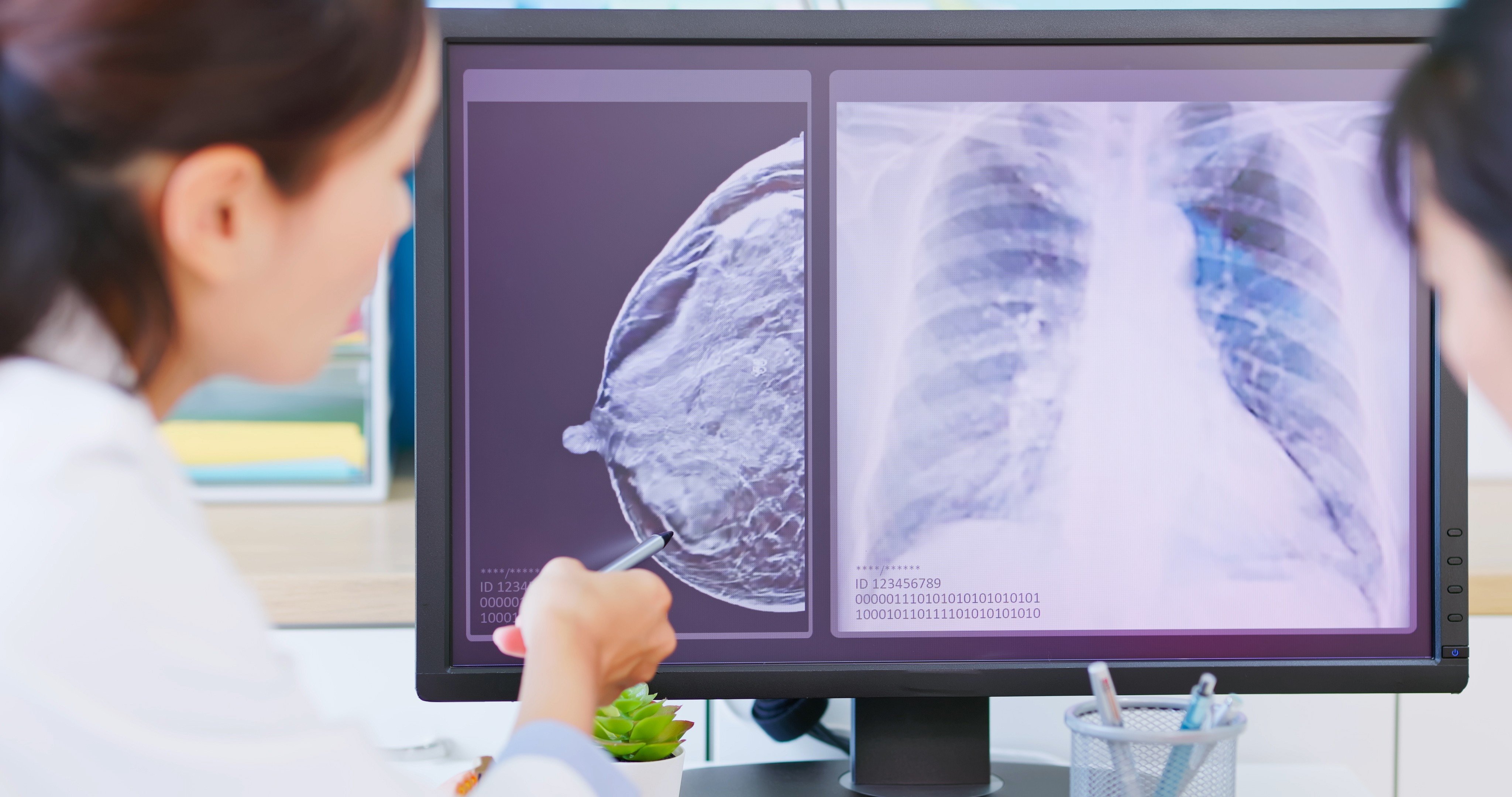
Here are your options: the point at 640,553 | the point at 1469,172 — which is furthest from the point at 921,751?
the point at 1469,172

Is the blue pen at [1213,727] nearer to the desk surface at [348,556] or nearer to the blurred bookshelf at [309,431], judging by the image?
the desk surface at [348,556]

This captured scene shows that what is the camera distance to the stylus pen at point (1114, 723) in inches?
23.6

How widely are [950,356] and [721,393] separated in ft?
0.44

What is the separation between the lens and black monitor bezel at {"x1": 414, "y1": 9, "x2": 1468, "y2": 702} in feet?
2.15

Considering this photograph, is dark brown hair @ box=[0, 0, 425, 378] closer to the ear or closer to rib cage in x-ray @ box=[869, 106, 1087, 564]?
the ear

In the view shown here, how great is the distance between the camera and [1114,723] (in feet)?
1.98

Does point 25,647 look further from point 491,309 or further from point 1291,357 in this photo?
point 1291,357

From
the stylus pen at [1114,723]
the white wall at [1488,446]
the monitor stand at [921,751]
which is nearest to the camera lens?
the stylus pen at [1114,723]

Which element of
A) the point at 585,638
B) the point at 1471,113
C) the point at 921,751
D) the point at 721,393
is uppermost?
the point at 1471,113

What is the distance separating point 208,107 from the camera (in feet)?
1.18

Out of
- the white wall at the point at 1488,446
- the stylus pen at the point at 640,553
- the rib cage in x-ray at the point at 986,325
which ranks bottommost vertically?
the stylus pen at the point at 640,553

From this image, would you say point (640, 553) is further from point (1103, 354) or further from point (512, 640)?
point (1103, 354)

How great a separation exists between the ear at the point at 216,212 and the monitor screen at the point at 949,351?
262mm

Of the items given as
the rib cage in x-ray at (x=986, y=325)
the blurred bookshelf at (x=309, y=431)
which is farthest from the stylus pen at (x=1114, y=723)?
the blurred bookshelf at (x=309, y=431)
